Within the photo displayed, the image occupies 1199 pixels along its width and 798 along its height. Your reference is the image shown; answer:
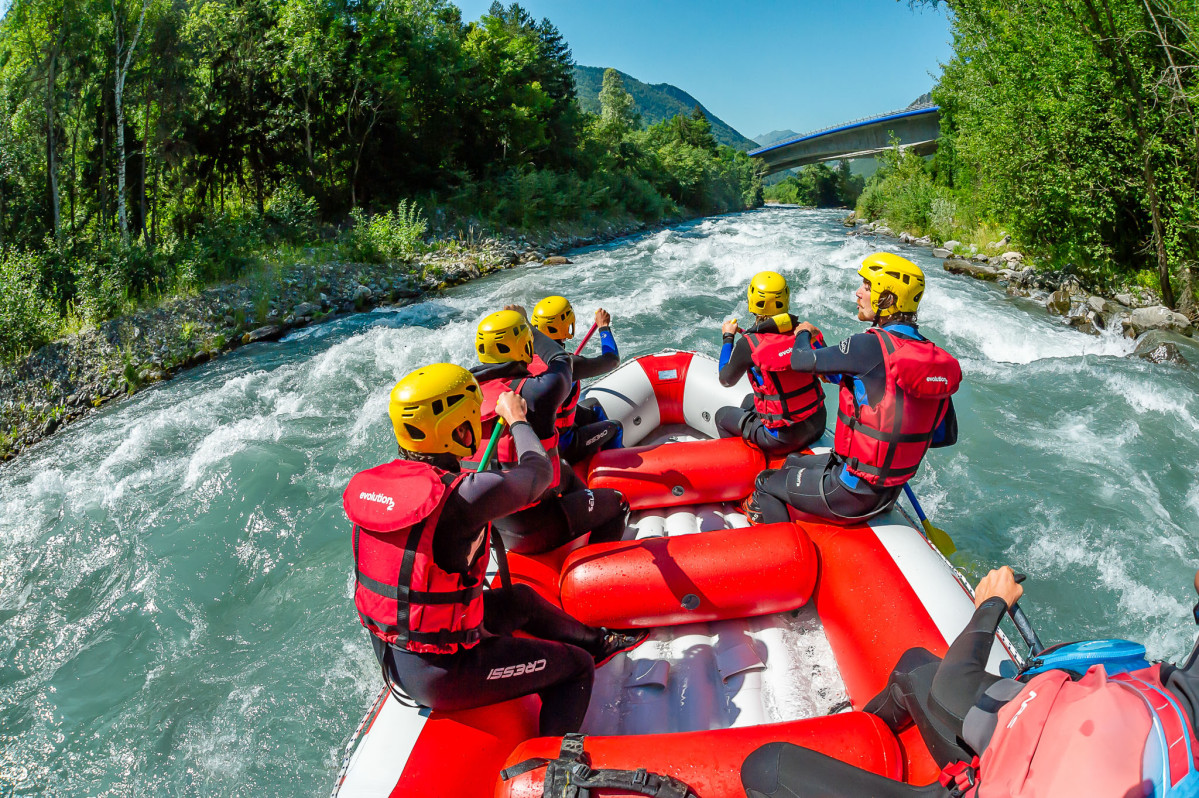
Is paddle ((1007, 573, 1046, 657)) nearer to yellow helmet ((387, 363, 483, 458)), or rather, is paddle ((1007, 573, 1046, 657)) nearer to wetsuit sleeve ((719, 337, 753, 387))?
yellow helmet ((387, 363, 483, 458))

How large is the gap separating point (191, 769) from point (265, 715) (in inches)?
13.2

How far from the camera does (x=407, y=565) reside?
1.85m

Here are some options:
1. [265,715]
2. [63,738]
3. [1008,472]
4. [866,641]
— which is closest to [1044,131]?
[1008,472]

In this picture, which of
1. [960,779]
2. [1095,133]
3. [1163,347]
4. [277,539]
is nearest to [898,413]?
[960,779]

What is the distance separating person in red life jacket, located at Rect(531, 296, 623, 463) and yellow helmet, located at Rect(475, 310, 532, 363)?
2.16 ft

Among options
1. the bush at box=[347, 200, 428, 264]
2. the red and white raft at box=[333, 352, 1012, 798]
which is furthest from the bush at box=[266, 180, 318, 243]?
the red and white raft at box=[333, 352, 1012, 798]

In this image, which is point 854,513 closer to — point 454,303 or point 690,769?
point 690,769

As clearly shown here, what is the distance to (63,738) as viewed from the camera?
3129 mm

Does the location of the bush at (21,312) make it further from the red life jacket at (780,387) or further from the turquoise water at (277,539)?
the red life jacket at (780,387)

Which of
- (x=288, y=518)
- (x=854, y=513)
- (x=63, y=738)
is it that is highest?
(x=854, y=513)

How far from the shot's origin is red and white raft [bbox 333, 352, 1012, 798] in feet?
6.25

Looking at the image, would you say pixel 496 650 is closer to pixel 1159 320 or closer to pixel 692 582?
pixel 692 582

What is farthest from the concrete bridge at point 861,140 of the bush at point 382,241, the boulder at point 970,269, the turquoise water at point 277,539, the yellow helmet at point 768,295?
the yellow helmet at point 768,295

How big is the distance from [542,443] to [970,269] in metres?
12.8
